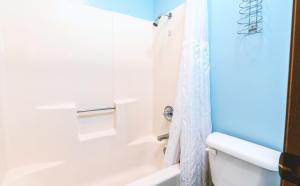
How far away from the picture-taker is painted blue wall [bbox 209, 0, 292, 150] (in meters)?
0.98

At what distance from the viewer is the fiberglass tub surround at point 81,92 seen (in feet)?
4.85

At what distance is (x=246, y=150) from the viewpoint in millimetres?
1004

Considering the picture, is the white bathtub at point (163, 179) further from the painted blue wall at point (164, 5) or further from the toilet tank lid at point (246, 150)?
the painted blue wall at point (164, 5)

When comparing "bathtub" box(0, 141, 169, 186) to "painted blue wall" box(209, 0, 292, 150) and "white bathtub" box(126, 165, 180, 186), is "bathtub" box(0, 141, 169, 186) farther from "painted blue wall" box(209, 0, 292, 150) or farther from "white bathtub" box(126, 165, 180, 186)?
"painted blue wall" box(209, 0, 292, 150)

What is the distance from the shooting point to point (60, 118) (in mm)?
1609

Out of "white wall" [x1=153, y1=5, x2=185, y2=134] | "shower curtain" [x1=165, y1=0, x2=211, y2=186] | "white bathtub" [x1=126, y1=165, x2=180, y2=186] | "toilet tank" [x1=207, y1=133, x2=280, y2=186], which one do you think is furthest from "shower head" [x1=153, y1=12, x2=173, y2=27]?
"white bathtub" [x1=126, y1=165, x2=180, y2=186]

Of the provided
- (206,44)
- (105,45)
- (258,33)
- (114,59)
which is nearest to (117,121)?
(114,59)

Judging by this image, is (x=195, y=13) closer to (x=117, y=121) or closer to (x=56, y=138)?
(x=117, y=121)

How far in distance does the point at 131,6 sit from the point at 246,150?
1.80 meters

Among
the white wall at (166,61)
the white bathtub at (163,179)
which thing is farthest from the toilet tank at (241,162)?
the white wall at (166,61)

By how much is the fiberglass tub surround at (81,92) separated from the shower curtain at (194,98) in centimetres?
42

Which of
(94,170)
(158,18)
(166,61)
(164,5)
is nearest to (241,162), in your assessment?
(166,61)

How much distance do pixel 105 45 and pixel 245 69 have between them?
135 centimetres

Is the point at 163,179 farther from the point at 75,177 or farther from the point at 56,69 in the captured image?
the point at 56,69
